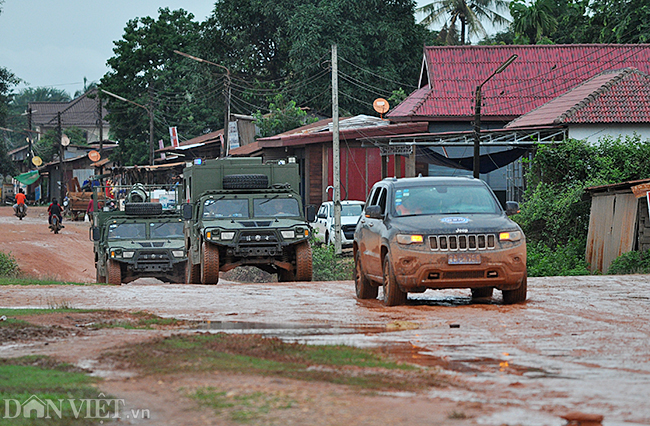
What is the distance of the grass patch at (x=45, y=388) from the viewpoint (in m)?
5.71

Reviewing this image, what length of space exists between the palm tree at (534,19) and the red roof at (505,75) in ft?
40.4

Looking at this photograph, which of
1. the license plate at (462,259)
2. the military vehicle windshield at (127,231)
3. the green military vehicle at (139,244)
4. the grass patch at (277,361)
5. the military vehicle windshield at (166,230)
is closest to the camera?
the grass patch at (277,361)

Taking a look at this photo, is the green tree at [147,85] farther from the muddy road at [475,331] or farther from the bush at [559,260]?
the muddy road at [475,331]

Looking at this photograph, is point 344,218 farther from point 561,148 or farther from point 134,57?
point 134,57

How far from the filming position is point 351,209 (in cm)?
3425

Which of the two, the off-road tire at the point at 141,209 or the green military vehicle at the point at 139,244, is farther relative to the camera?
the off-road tire at the point at 141,209

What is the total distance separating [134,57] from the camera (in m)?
69.2

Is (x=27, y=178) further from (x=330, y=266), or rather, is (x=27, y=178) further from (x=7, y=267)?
(x=330, y=266)

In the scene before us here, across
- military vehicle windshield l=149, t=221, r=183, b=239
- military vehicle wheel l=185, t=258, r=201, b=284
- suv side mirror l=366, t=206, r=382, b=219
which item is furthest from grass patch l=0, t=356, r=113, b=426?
military vehicle windshield l=149, t=221, r=183, b=239

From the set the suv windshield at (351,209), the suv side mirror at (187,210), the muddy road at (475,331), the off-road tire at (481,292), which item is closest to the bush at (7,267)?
the suv side mirror at (187,210)

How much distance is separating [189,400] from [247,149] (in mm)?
42255

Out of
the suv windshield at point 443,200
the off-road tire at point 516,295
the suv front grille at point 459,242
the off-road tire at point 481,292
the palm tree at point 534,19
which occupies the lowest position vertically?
the off-road tire at point 481,292

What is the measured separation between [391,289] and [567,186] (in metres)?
16.4

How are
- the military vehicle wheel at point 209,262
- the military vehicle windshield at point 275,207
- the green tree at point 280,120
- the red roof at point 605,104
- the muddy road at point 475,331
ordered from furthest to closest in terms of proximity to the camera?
the green tree at point 280,120
the red roof at point 605,104
the military vehicle windshield at point 275,207
the military vehicle wheel at point 209,262
the muddy road at point 475,331
